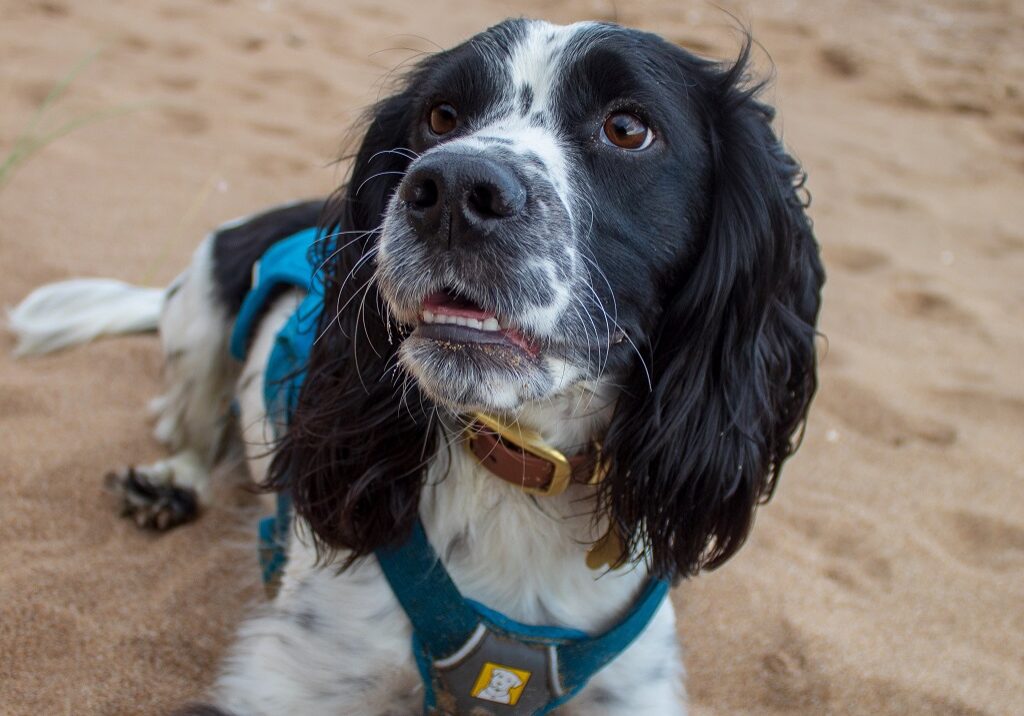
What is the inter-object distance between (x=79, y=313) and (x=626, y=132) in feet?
7.23

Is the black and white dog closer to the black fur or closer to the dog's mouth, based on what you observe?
the dog's mouth

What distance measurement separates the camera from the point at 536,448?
1775mm

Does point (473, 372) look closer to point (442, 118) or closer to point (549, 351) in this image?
point (549, 351)

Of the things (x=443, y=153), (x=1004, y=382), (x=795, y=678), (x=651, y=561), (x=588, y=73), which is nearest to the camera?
(x=443, y=153)

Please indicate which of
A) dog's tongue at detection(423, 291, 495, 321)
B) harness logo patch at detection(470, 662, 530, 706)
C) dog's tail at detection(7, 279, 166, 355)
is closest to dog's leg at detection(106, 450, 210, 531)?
dog's tail at detection(7, 279, 166, 355)

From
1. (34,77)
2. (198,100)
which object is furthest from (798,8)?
(34,77)

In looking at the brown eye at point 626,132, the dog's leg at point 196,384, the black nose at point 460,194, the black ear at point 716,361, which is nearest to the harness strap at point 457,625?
the black ear at point 716,361

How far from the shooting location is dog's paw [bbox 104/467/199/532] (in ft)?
8.77

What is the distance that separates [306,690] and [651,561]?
0.72m

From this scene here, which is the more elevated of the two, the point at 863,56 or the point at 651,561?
the point at 651,561

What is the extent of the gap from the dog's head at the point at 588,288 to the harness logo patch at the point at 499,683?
314mm

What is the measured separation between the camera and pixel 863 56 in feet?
23.9

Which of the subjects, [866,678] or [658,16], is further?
[658,16]

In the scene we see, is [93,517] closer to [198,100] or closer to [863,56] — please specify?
[198,100]
